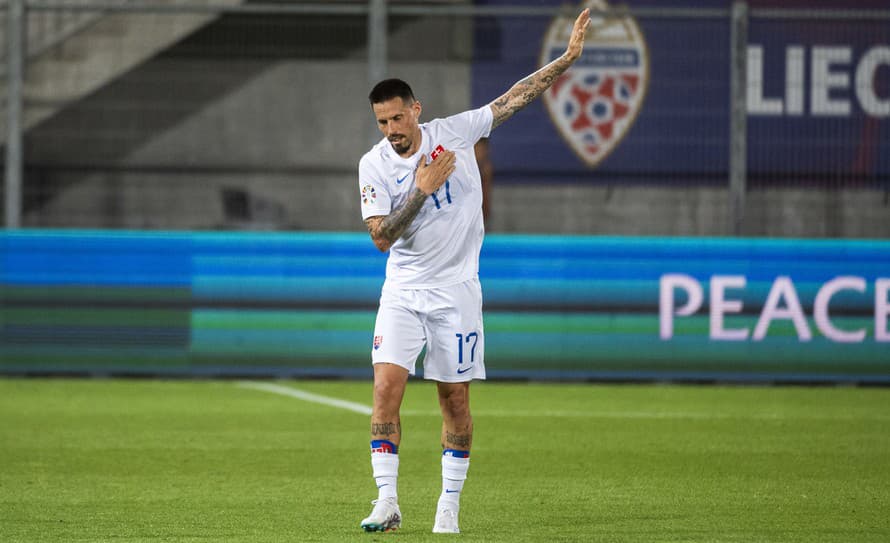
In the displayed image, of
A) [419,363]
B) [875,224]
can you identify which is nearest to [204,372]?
[419,363]

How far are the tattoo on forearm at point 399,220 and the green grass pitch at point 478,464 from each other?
3.95ft

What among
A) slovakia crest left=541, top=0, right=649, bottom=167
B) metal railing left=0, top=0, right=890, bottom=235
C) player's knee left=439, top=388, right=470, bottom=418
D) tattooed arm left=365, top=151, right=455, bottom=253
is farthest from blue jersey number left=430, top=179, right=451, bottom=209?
slovakia crest left=541, top=0, right=649, bottom=167

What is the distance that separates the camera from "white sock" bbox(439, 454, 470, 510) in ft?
22.3

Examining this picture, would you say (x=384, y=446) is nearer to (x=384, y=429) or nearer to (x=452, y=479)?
(x=384, y=429)

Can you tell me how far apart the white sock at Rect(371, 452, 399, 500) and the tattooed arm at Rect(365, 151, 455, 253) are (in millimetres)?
846

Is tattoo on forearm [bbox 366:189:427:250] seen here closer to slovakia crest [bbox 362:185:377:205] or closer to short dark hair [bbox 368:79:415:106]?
slovakia crest [bbox 362:185:377:205]

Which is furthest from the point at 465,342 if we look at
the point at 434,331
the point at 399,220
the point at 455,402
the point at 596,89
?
the point at 596,89

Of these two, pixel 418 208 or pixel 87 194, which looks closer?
pixel 418 208

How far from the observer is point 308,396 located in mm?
12695

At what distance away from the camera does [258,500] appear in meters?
7.54

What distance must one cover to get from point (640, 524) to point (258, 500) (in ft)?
5.83

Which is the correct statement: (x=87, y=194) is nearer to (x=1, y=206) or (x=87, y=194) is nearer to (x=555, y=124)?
(x=1, y=206)

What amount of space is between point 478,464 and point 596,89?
838 centimetres

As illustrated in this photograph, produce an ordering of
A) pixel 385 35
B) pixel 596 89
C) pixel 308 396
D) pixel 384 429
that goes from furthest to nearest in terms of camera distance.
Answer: pixel 596 89 → pixel 385 35 → pixel 308 396 → pixel 384 429
